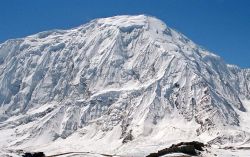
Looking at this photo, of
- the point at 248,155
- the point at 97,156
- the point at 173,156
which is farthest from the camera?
the point at 248,155

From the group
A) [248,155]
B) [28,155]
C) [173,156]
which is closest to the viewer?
[173,156]

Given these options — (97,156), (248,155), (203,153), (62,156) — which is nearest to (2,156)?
(62,156)

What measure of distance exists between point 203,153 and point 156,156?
15702 millimetres

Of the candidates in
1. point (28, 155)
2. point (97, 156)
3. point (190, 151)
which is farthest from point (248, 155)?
point (28, 155)

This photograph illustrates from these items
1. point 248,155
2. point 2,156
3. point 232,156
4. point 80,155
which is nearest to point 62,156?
point 80,155

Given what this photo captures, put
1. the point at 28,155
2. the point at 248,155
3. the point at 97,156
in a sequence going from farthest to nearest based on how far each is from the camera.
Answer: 1. the point at 248,155
2. the point at 28,155
3. the point at 97,156

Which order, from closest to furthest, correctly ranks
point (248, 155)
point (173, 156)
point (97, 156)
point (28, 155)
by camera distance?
point (173, 156) < point (97, 156) < point (28, 155) < point (248, 155)

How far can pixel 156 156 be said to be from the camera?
142m

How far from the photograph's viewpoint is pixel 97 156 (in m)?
149

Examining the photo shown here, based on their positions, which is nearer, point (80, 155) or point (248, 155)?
point (80, 155)

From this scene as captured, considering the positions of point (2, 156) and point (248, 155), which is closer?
point (2, 156)

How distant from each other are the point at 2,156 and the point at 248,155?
71041 mm

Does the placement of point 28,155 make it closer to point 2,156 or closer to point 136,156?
point 2,156

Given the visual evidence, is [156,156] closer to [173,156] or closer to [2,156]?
[173,156]
